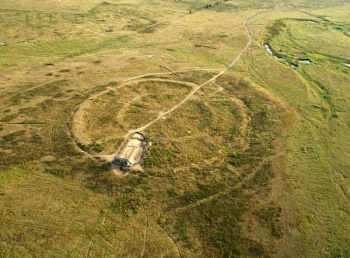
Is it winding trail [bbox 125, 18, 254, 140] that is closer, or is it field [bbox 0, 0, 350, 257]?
field [bbox 0, 0, 350, 257]

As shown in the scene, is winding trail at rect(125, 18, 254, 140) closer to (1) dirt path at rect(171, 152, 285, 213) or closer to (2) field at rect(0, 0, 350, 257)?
(2) field at rect(0, 0, 350, 257)

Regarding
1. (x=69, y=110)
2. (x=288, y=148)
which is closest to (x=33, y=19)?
(x=69, y=110)

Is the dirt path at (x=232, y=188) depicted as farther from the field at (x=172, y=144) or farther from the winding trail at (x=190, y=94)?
the winding trail at (x=190, y=94)

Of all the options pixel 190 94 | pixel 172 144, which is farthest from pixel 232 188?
pixel 190 94

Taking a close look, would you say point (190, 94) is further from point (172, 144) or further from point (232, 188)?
point (232, 188)

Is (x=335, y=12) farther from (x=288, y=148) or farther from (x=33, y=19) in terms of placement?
(x=33, y=19)

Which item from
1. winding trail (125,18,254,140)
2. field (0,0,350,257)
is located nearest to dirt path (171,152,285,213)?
field (0,0,350,257)

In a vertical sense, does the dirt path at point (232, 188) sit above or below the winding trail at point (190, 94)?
below

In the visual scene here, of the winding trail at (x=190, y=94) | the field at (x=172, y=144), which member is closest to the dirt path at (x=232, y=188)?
the field at (x=172, y=144)
